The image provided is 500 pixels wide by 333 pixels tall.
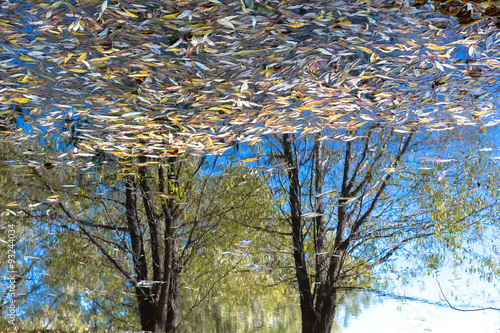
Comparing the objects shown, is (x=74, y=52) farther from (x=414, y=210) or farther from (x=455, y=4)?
(x=414, y=210)

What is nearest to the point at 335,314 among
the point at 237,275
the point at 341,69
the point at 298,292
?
the point at 298,292

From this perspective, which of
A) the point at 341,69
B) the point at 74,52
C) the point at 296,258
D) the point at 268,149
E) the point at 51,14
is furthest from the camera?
the point at 268,149

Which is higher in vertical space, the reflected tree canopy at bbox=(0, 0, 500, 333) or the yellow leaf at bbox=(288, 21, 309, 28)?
the yellow leaf at bbox=(288, 21, 309, 28)

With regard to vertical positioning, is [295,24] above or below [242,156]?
above

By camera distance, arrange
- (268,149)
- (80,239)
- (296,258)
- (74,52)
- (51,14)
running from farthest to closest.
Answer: (80,239) < (268,149) < (296,258) < (74,52) < (51,14)

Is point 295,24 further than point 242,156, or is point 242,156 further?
point 242,156

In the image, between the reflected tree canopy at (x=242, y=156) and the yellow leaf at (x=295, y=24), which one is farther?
the reflected tree canopy at (x=242, y=156)

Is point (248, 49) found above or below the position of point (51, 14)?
below

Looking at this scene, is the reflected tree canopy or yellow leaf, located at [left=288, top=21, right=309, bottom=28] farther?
the reflected tree canopy

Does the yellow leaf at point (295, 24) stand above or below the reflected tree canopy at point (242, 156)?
above

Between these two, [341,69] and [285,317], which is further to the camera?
[285,317]

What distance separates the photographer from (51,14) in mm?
2123

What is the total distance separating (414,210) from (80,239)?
9.57 ft

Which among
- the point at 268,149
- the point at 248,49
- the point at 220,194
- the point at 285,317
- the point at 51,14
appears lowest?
the point at 285,317
